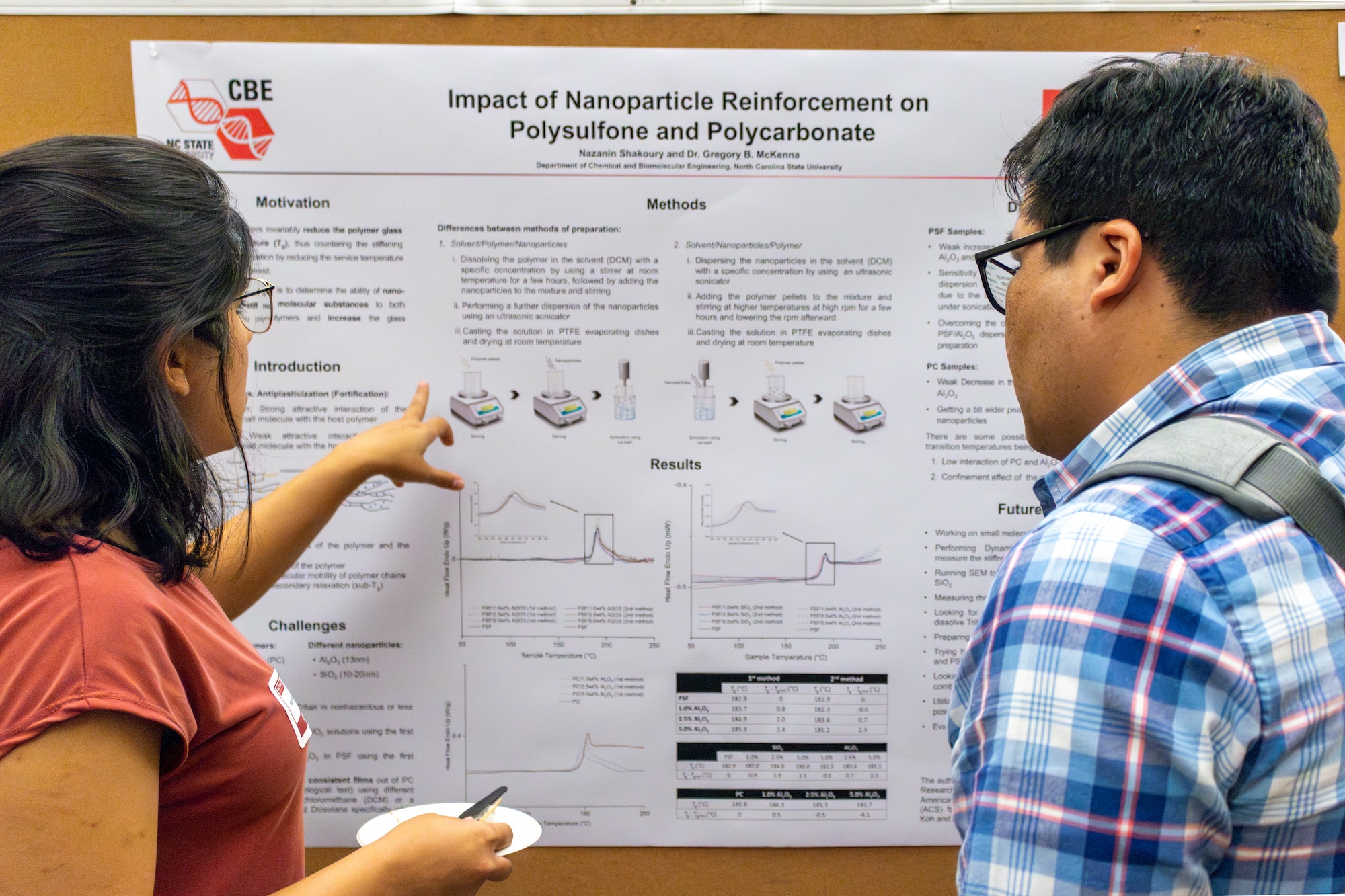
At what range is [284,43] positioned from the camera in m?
1.06

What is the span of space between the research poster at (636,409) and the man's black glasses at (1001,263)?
0.34 meters

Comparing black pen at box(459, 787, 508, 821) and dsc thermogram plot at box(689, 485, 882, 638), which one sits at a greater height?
dsc thermogram plot at box(689, 485, 882, 638)

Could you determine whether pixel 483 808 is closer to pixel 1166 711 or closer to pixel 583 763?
pixel 583 763

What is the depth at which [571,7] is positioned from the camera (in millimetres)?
1069

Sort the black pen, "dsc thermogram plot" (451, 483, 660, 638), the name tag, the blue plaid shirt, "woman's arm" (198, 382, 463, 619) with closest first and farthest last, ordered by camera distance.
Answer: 1. the blue plaid shirt
2. the name tag
3. the black pen
4. "woman's arm" (198, 382, 463, 619)
5. "dsc thermogram plot" (451, 483, 660, 638)

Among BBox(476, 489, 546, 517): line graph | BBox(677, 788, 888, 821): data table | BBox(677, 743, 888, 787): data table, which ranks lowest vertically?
BBox(677, 788, 888, 821): data table

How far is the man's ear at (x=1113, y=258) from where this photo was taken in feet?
1.91

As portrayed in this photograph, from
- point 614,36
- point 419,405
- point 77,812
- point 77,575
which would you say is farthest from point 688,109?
point 77,812

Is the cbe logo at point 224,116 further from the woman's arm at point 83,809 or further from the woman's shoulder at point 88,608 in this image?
the woman's arm at point 83,809

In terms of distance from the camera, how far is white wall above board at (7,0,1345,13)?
1064 millimetres

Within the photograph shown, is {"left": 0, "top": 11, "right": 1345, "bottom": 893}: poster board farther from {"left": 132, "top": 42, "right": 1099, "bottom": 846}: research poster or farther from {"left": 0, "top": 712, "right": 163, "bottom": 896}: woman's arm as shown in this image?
{"left": 0, "top": 712, "right": 163, "bottom": 896}: woman's arm

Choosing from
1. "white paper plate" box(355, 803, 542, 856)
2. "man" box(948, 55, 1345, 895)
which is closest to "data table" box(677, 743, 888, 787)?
"white paper plate" box(355, 803, 542, 856)

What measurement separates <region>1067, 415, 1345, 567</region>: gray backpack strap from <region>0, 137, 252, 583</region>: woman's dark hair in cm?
65

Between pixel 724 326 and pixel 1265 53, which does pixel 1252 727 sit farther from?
pixel 1265 53
